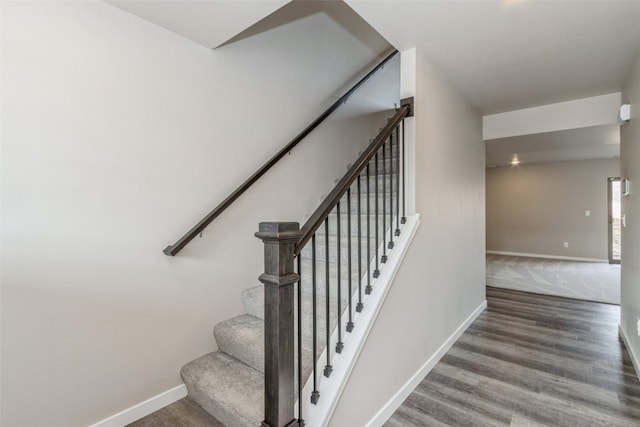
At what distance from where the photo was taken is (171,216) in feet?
6.23

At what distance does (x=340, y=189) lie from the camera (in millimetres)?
1505

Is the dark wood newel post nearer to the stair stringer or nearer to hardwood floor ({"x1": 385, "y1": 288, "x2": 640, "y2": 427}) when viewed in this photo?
the stair stringer

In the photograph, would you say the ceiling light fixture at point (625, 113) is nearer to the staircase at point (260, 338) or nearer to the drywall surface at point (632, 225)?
the drywall surface at point (632, 225)

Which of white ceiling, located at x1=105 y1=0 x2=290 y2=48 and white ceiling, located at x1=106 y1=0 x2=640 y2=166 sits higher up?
white ceiling, located at x1=106 y1=0 x2=640 y2=166

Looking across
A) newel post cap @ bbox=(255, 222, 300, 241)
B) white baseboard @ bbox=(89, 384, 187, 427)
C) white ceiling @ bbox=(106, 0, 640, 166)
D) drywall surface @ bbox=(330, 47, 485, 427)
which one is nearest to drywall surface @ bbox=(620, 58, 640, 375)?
white ceiling @ bbox=(106, 0, 640, 166)

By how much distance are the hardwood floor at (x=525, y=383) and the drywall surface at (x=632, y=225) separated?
262 mm

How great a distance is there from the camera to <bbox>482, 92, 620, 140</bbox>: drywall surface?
3.11 metres

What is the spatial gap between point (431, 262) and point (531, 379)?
108cm

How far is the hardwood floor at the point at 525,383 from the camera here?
184 cm

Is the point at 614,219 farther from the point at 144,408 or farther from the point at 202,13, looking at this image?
the point at 144,408

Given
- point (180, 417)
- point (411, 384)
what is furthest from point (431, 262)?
point (180, 417)

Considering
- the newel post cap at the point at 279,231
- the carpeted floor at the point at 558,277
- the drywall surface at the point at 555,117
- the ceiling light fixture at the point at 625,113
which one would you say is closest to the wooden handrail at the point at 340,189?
the newel post cap at the point at 279,231

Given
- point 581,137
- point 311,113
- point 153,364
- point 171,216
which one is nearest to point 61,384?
point 153,364

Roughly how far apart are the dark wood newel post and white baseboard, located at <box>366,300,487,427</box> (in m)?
0.78
